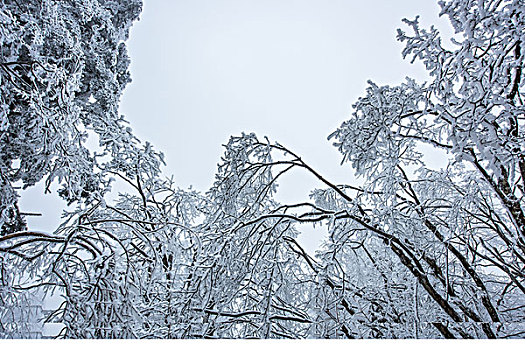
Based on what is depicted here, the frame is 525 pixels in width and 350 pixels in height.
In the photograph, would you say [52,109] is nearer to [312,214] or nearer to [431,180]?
[312,214]

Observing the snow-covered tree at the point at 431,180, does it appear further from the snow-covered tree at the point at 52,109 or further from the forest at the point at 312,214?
the snow-covered tree at the point at 52,109

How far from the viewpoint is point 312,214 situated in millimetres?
1163

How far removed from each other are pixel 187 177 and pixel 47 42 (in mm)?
851

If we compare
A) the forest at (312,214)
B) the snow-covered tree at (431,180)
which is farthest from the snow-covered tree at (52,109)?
the snow-covered tree at (431,180)

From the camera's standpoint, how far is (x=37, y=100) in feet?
4.06

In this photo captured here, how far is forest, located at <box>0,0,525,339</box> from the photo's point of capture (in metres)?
0.93

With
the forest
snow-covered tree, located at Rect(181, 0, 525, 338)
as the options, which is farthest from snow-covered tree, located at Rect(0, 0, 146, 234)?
snow-covered tree, located at Rect(181, 0, 525, 338)

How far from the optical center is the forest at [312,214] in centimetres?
93

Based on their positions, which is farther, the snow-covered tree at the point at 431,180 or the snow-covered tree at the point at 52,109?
the snow-covered tree at the point at 52,109

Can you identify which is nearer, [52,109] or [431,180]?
[431,180]

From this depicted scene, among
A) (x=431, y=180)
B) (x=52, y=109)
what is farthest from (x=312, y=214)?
(x=52, y=109)

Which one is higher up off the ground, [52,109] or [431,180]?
[52,109]

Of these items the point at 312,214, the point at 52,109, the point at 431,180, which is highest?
the point at 52,109

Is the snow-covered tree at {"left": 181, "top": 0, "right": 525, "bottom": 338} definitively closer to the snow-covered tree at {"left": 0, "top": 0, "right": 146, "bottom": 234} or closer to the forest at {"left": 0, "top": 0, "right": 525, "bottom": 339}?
the forest at {"left": 0, "top": 0, "right": 525, "bottom": 339}
